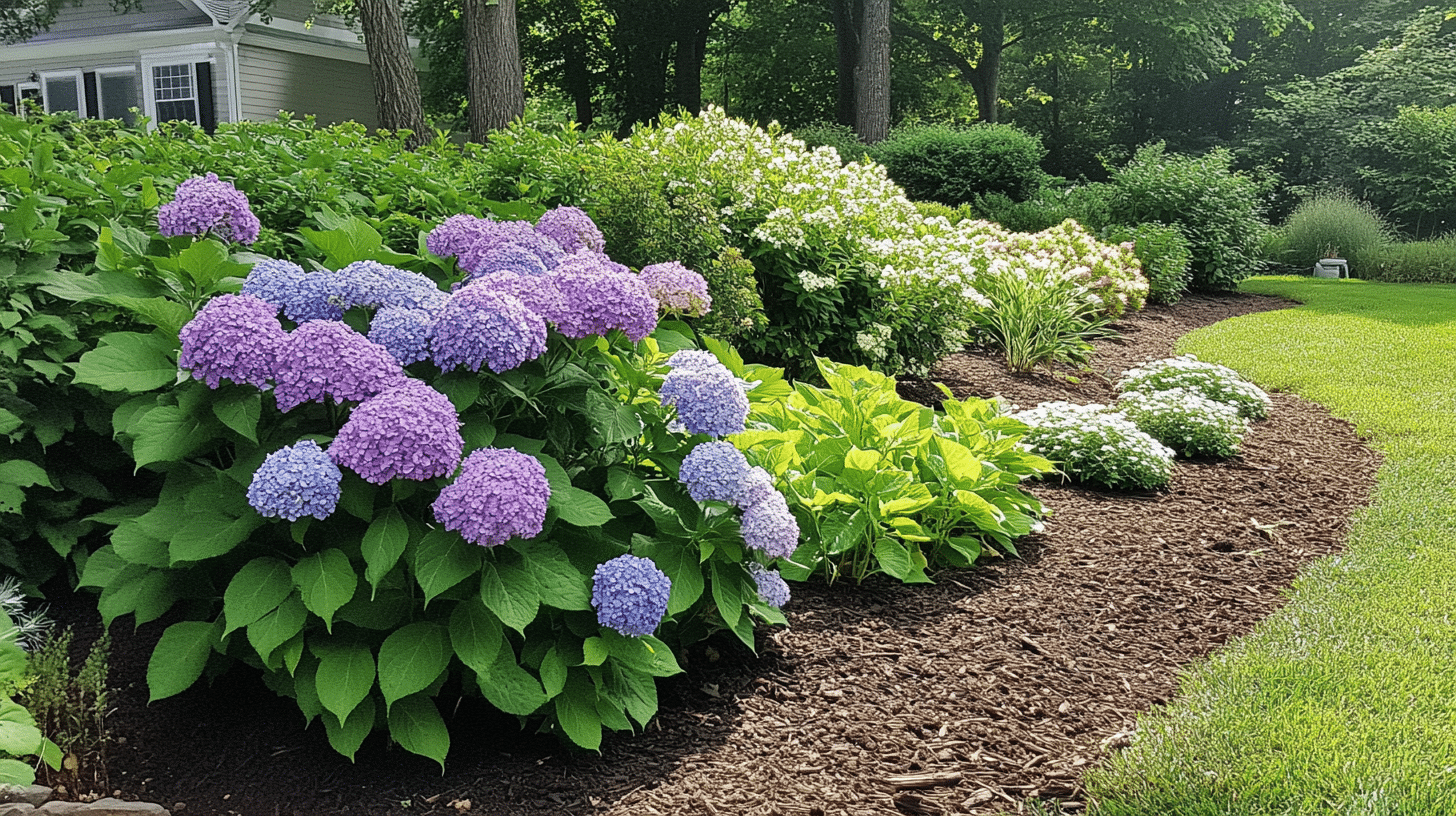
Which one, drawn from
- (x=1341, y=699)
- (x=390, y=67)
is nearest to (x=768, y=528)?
(x=1341, y=699)

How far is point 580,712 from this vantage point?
2508mm

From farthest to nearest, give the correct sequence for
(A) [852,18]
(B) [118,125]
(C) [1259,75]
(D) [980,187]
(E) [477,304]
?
(C) [1259,75]
(A) [852,18]
(D) [980,187]
(B) [118,125]
(E) [477,304]

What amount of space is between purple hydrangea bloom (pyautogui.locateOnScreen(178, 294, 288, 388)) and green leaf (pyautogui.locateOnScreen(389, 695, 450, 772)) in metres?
0.80

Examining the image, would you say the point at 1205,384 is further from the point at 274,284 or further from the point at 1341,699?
the point at 274,284

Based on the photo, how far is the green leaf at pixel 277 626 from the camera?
2230mm

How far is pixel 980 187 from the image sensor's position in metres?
15.7

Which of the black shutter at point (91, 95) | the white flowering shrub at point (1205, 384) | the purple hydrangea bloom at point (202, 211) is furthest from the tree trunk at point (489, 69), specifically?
the black shutter at point (91, 95)

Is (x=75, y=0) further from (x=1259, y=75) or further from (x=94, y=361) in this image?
(x=1259, y=75)

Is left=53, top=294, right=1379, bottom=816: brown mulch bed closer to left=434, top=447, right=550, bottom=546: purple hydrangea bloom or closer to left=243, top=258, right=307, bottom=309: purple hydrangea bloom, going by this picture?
left=434, top=447, right=550, bottom=546: purple hydrangea bloom

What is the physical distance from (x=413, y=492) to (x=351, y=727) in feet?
1.78

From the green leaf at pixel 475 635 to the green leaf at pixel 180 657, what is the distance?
0.59 metres

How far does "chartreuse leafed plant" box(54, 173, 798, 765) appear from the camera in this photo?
2242mm

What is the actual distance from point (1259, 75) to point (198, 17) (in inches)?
943

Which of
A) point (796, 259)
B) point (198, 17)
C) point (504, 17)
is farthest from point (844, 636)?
point (198, 17)
